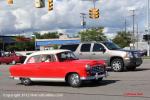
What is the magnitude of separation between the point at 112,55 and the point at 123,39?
10196 cm

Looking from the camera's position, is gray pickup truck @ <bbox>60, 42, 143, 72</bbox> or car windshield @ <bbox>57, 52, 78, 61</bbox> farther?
gray pickup truck @ <bbox>60, 42, 143, 72</bbox>

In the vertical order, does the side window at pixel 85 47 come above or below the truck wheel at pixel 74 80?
above

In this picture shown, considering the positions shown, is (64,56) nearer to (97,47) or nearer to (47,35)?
(97,47)

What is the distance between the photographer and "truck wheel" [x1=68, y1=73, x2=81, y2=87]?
55.4 feet

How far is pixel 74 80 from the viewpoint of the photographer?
17.0m

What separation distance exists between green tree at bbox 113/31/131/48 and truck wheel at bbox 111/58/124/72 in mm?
99342

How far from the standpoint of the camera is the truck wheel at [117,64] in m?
24.7

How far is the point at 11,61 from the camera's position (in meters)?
52.0

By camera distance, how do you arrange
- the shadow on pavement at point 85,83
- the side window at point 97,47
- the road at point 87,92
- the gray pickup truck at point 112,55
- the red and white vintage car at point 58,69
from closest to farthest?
1. the road at point 87,92
2. the red and white vintage car at point 58,69
3. the shadow on pavement at point 85,83
4. the gray pickup truck at point 112,55
5. the side window at point 97,47

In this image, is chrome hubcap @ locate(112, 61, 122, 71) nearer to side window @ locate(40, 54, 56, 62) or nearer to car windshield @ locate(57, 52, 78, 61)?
car windshield @ locate(57, 52, 78, 61)

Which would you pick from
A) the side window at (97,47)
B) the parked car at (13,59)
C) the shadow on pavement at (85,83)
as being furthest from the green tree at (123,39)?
the shadow on pavement at (85,83)

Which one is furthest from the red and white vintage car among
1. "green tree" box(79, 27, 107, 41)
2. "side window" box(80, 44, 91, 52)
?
"green tree" box(79, 27, 107, 41)

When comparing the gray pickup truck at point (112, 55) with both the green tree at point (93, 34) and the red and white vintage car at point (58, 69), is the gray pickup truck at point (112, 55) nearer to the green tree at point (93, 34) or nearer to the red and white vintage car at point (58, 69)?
the red and white vintage car at point (58, 69)

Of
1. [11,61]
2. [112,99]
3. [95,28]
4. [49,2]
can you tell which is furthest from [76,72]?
[95,28]
